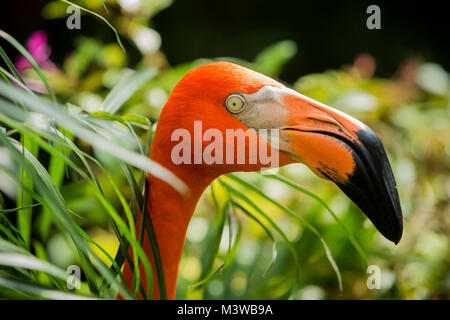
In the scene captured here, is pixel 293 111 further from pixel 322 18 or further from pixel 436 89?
pixel 322 18

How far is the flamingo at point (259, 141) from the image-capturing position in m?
0.83

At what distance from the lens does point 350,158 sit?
826mm

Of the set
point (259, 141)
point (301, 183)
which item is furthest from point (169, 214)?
point (301, 183)

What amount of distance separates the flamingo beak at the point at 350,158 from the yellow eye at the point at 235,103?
90 millimetres

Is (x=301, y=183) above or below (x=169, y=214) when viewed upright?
above

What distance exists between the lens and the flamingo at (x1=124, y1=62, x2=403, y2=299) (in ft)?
2.74

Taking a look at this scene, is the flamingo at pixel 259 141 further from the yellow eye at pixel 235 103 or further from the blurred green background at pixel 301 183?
the blurred green background at pixel 301 183

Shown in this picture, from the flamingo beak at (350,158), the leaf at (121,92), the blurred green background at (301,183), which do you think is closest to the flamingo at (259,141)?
the flamingo beak at (350,158)

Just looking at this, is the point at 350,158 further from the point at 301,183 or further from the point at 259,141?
the point at 301,183

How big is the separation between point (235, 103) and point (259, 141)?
83 mm

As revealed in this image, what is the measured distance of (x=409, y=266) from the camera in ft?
5.68

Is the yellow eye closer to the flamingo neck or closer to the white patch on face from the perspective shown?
the white patch on face

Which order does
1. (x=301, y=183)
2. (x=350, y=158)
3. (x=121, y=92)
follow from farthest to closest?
(x=301, y=183), (x=121, y=92), (x=350, y=158)
